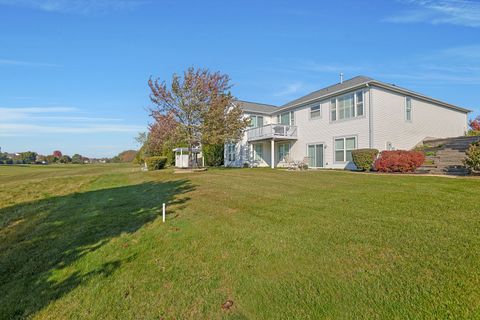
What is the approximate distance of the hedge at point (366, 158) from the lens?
1440cm

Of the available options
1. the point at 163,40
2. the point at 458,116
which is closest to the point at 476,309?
the point at 163,40

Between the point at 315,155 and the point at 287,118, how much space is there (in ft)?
17.0

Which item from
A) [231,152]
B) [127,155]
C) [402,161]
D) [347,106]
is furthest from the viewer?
[127,155]

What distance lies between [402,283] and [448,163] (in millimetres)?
14331

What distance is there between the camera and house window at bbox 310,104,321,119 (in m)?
20.0

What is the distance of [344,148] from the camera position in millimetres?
17859

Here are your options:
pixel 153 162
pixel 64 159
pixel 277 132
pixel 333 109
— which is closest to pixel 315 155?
pixel 277 132

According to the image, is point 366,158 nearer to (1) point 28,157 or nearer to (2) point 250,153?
(2) point 250,153

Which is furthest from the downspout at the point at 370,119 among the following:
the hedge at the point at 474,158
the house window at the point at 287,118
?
the house window at the point at 287,118

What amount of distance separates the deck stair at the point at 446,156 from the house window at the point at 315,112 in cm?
763

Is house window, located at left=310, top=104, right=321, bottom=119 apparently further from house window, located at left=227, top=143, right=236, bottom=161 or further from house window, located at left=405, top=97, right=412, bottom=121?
house window, located at left=227, top=143, right=236, bottom=161

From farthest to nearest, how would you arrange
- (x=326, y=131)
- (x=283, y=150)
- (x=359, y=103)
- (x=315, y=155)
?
(x=283, y=150), (x=315, y=155), (x=326, y=131), (x=359, y=103)

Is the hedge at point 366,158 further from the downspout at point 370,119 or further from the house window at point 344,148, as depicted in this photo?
the house window at point 344,148

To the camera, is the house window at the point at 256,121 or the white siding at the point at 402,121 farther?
the house window at the point at 256,121
